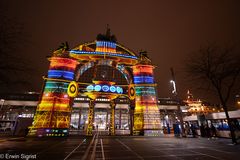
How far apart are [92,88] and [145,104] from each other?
11371 millimetres

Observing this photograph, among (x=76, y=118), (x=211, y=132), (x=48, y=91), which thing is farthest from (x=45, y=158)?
(x=76, y=118)

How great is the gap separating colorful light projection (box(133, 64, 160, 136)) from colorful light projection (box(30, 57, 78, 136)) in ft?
44.9

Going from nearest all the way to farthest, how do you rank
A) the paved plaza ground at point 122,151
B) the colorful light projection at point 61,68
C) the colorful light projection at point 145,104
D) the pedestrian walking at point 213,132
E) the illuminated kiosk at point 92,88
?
the paved plaza ground at point 122,151, the pedestrian walking at point 213,132, the illuminated kiosk at point 92,88, the colorful light projection at point 61,68, the colorful light projection at point 145,104

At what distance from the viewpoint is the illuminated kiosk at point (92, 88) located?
23188mm

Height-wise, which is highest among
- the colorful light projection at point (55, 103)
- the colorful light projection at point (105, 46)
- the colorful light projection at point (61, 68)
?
the colorful light projection at point (105, 46)

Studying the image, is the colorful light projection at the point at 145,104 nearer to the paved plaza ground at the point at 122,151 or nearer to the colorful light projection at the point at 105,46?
the colorful light projection at the point at 105,46

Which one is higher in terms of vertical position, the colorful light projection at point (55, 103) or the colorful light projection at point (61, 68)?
the colorful light projection at point (61, 68)

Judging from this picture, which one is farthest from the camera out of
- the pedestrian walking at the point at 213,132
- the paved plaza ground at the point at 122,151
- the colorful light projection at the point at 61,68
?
the colorful light projection at the point at 61,68

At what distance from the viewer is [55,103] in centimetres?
2362

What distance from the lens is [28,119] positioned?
1008 inches

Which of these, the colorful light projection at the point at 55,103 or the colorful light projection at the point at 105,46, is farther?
the colorful light projection at the point at 105,46

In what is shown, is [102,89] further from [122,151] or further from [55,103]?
[122,151]

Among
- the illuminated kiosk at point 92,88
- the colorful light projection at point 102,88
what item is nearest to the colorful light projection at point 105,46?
the illuminated kiosk at point 92,88

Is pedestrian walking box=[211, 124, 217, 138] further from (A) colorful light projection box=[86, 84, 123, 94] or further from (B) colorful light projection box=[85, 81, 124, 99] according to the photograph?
(A) colorful light projection box=[86, 84, 123, 94]
